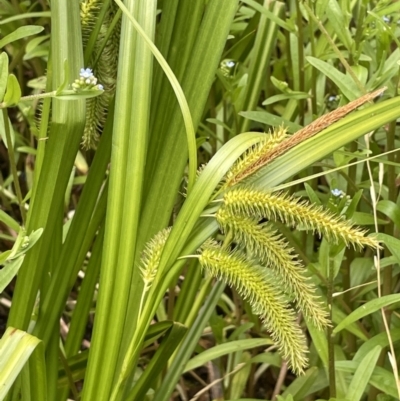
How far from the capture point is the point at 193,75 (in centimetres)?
82

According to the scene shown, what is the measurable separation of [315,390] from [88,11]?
2.27ft

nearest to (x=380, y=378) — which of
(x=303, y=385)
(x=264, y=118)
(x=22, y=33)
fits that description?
(x=303, y=385)

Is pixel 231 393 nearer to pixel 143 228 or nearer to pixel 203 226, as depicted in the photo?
pixel 143 228

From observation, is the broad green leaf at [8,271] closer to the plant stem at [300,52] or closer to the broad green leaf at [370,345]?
the broad green leaf at [370,345]

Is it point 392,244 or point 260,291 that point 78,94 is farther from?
point 392,244

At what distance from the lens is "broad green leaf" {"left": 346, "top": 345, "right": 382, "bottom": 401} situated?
81 centimetres

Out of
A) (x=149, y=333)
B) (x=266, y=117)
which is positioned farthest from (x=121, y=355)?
(x=266, y=117)

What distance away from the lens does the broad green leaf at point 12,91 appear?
1.96 feet

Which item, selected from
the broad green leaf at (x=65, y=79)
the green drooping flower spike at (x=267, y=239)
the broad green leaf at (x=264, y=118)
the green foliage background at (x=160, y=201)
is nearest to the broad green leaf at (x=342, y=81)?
the green foliage background at (x=160, y=201)

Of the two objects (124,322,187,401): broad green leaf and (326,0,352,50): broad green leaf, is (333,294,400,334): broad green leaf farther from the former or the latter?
(326,0,352,50): broad green leaf

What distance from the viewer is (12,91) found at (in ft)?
1.99

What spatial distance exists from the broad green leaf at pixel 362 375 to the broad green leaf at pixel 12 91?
0.53m

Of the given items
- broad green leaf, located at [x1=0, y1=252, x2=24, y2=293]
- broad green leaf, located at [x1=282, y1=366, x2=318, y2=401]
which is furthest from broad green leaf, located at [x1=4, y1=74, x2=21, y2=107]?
broad green leaf, located at [x1=282, y1=366, x2=318, y2=401]

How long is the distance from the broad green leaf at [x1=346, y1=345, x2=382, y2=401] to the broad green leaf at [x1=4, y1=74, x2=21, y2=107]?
53 cm
